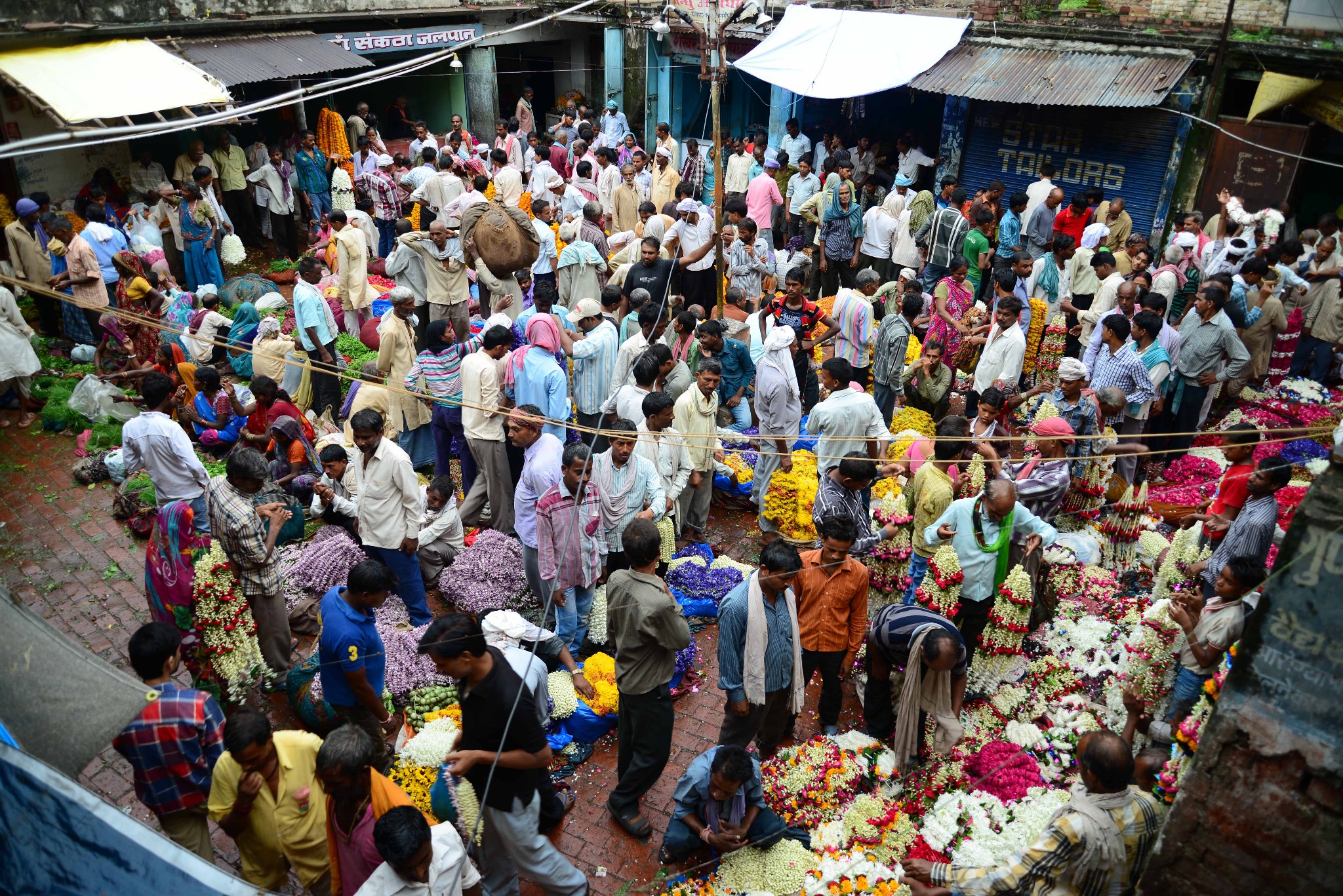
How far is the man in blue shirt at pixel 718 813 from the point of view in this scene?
4586 millimetres

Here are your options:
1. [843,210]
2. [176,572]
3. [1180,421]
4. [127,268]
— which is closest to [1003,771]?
[176,572]

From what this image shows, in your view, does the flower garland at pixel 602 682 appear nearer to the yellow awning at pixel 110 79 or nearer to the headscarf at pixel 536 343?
the headscarf at pixel 536 343

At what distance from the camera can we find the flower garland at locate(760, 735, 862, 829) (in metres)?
5.02

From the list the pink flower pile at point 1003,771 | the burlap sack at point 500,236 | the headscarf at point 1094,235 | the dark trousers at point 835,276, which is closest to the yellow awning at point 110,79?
the burlap sack at point 500,236

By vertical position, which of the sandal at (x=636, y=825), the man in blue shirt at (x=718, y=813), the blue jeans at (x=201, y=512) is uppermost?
the blue jeans at (x=201, y=512)

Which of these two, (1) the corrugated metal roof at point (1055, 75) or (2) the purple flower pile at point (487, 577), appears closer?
(2) the purple flower pile at point (487, 577)

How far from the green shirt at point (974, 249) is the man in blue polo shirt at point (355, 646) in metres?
8.19

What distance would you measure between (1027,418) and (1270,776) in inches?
196

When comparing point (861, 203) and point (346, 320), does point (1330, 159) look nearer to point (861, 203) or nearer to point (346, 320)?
point (861, 203)

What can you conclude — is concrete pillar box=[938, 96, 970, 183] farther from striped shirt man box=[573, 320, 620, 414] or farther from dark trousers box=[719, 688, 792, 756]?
dark trousers box=[719, 688, 792, 756]

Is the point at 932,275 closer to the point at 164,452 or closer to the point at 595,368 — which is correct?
the point at 595,368

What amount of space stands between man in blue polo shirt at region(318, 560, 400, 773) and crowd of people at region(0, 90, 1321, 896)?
2 cm

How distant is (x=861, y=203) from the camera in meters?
13.1

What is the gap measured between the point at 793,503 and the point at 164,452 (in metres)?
4.56
